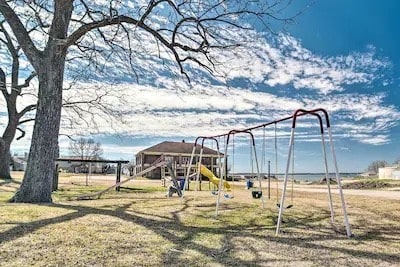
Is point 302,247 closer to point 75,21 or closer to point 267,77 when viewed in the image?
point 75,21

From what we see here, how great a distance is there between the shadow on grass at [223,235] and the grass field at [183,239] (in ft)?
0.03

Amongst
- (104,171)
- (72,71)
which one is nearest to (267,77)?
(72,71)

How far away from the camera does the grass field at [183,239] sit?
12.2 ft

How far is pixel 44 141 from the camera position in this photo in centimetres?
796

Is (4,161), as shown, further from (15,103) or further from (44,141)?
(44,141)

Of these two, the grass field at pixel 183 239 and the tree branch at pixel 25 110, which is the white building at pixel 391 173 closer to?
the grass field at pixel 183 239

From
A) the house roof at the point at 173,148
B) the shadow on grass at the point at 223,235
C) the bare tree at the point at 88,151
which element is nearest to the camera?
the shadow on grass at the point at 223,235

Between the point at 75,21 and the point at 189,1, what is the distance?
10.7 ft

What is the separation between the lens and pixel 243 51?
9133mm

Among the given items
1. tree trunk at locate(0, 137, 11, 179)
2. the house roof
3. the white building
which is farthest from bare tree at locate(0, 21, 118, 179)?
the white building

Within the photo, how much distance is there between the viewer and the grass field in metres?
3.72

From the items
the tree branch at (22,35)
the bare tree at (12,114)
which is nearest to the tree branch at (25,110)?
the bare tree at (12,114)

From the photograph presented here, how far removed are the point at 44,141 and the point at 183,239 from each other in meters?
4.81

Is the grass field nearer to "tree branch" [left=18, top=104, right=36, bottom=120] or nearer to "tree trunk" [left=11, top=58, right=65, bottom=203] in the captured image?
"tree trunk" [left=11, top=58, right=65, bottom=203]
